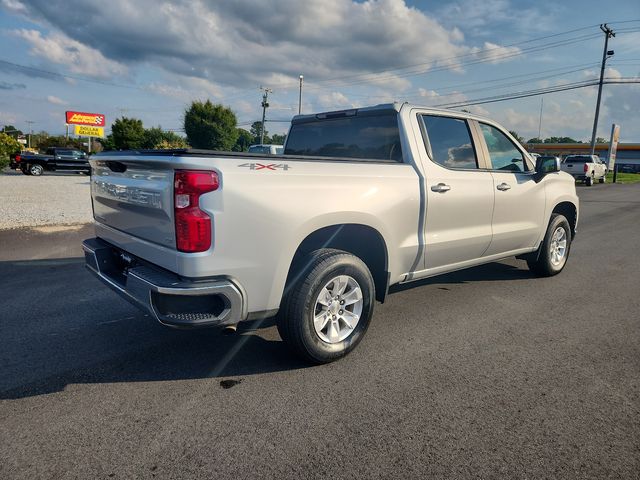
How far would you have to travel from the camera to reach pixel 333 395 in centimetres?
288

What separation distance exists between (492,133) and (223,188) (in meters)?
3.36

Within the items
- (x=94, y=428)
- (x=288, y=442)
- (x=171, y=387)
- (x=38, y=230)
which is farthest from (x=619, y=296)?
(x=38, y=230)

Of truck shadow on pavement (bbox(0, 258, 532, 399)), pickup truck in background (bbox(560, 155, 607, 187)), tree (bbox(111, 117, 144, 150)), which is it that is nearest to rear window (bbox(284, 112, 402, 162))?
truck shadow on pavement (bbox(0, 258, 532, 399))

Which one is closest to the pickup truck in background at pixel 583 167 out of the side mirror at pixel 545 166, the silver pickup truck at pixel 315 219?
the side mirror at pixel 545 166

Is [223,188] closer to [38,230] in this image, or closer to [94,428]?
[94,428]

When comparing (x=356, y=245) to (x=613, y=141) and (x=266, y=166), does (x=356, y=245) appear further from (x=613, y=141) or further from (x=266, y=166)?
(x=613, y=141)

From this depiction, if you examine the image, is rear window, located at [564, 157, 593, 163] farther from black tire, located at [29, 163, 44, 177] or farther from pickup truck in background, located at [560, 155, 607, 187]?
black tire, located at [29, 163, 44, 177]

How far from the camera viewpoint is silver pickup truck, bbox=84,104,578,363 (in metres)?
2.66

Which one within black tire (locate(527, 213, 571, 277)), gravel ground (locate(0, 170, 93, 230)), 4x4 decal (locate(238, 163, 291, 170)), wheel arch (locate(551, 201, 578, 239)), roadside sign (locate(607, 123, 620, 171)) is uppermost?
roadside sign (locate(607, 123, 620, 171))

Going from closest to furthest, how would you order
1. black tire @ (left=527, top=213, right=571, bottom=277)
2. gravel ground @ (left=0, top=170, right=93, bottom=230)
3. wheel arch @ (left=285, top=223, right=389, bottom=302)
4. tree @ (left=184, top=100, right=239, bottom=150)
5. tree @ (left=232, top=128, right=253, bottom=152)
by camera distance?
wheel arch @ (left=285, top=223, right=389, bottom=302), black tire @ (left=527, top=213, right=571, bottom=277), gravel ground @ (left=0, top=170, right=93, bottom=230), tree @ (left=184, top=100, right=239, bottom=150), tree @ (left=232, top=128, right=253, bottom=152)

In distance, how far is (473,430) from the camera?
2.53 m

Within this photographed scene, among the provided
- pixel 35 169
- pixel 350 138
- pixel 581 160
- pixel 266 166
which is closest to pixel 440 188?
pixel 350 138

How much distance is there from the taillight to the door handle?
203 cm

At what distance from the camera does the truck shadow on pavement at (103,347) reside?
122 inches
